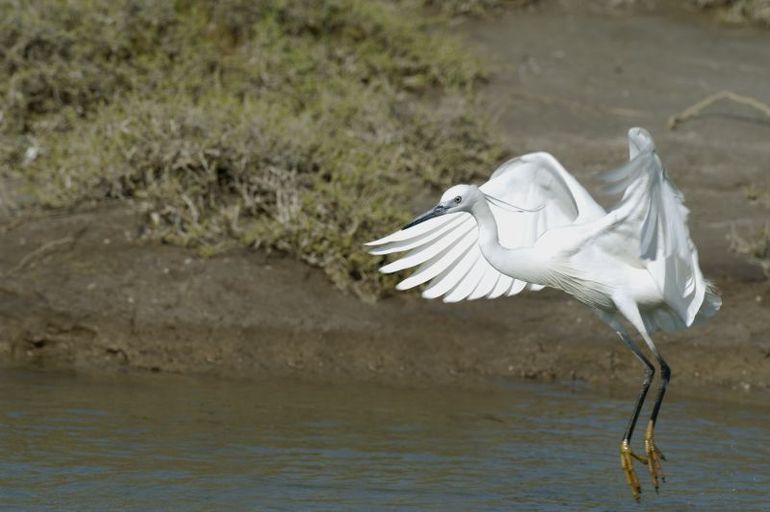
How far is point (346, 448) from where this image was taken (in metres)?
6.36

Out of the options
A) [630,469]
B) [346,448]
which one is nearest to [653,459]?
[630,469]

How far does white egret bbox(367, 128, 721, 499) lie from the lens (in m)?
5.50

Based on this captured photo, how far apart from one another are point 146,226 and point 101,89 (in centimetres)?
172

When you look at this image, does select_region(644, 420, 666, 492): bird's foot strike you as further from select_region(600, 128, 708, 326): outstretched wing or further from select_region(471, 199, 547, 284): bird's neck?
select_region(471, 199, 547, 284): bird's neck

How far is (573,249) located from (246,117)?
10.7 ft

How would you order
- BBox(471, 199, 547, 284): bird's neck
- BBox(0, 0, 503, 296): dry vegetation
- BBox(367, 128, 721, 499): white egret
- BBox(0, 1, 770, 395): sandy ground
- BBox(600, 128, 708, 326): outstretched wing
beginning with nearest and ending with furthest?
BBox(600, 128, 708, 326): outstretched wing, BBox(367, 128, 721, 499): white egret, BBox(471, 199, 547, 284): bird's neck, BBox(0, 1, 770, 395): sandy ground, BBox(0, 0, 503, 296): dry vegetation

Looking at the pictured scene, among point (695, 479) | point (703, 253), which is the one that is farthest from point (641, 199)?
point (703, 253)

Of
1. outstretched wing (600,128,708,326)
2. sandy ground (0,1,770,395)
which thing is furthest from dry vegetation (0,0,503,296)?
outstretched wing (600,128,708,326)

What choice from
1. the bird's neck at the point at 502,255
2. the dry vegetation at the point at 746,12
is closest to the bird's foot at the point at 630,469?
the bird's neck at the point at 502,255

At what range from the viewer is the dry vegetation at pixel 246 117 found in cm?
831

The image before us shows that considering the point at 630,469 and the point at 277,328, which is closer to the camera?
the point at 630,469

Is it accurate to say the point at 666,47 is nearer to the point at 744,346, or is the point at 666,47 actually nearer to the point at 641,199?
the point at 744,346

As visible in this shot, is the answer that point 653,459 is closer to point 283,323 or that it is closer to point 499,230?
point 499,230

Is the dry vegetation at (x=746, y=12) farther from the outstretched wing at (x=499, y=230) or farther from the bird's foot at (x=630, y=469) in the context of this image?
the bird's foot at (x=630, y=469)
